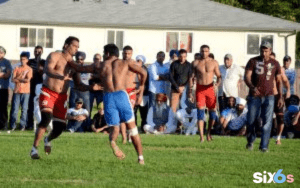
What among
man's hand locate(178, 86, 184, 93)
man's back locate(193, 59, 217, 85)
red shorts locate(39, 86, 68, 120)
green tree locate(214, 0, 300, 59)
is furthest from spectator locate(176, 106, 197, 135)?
green tree locate(214, 0, 300, 59)

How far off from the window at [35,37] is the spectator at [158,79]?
66.3 feet

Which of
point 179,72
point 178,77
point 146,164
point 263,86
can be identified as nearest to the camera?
point 146,164

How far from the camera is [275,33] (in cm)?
4778

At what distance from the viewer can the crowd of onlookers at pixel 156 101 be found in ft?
80.2

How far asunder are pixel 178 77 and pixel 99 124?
2.54 m

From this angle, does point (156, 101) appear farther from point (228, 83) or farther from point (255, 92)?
point (255, 92)

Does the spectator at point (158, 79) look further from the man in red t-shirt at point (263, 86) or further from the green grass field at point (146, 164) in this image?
the man in red t-shirt at point (263, 86)

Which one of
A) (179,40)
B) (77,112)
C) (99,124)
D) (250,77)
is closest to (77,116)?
(77,112)

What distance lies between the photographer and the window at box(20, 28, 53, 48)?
45.2 m

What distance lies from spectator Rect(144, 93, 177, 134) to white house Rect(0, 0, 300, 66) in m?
20.4

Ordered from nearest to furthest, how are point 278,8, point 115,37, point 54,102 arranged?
point 54,102
point 115,37
point 278,8

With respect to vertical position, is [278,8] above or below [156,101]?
above

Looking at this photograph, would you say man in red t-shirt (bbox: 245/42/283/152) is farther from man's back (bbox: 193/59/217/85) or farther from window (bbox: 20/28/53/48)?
window (bbox: 20/28/53/48)

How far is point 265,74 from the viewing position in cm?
1867
